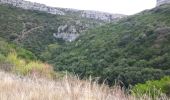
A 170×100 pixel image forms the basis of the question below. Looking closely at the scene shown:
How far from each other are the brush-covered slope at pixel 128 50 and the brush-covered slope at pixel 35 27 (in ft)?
18.4

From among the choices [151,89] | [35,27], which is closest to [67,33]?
[35,27]

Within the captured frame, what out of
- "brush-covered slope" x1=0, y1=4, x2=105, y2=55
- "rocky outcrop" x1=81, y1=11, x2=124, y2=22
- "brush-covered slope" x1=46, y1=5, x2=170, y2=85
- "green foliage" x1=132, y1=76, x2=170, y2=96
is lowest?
"rocky outcrop" x1=81, y1=11, x2=124, y2=22

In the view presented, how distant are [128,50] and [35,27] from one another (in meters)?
29.2

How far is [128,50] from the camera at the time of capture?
40.5 m

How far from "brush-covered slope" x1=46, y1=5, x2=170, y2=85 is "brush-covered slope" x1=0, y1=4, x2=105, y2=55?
18.4 feet

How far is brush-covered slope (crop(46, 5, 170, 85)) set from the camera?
2902cm

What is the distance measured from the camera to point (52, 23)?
2970 inches

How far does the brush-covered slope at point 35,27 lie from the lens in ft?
180

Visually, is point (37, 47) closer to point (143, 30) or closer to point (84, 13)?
point (143, 30)

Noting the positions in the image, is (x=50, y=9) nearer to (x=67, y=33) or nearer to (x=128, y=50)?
(x=67, y=33)

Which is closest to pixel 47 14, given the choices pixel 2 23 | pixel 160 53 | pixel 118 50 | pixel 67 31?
pixel 67 31

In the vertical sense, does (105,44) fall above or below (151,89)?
below

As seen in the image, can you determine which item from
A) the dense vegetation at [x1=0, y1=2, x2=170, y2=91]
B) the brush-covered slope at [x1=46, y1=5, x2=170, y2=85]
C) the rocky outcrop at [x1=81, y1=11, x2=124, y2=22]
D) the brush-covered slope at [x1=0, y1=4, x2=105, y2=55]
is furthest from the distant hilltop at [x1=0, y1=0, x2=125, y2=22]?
the brush-covered slope at [x1=46, y1=5, x2=170, y2=85]

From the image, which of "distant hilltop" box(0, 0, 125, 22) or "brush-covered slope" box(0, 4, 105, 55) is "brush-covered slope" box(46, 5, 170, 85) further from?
"distant hilltop" box(0, 0, 125, 22)
